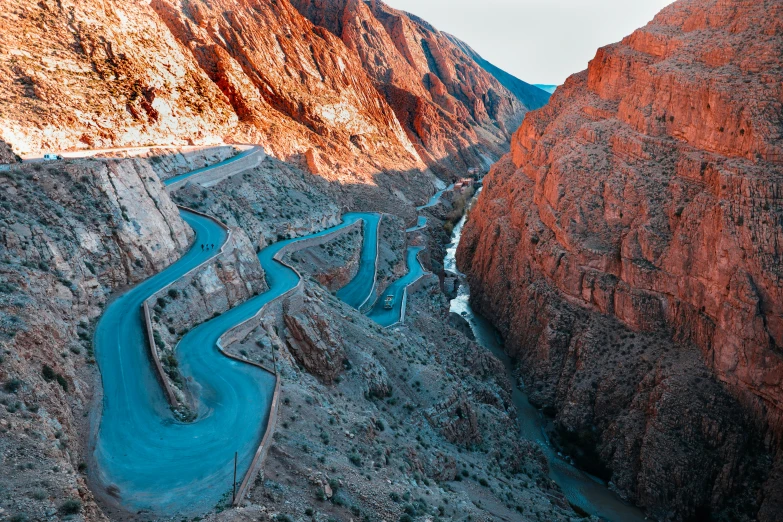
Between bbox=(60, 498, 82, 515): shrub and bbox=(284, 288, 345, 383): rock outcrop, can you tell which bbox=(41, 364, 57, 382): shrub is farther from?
bbox=(284, 288, 345, 383): rock outcrop

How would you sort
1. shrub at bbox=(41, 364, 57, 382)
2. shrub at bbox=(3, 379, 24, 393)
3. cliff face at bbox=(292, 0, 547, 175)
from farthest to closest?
cliff face at bbox=(292, 0, 547, 175)
shrub at bbox=(41, 364, 57, 382)
shrub at bbox=(3, 379, 24, 393)

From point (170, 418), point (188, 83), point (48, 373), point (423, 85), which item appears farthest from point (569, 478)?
point (423, 85)

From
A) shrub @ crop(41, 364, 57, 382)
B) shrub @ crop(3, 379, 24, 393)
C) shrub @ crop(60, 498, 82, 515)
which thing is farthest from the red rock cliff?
shrub @ crop(60, 498, 82, 515)

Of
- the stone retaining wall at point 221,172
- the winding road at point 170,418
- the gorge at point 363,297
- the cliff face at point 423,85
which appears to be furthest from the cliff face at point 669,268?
the cliff face at point 423,85

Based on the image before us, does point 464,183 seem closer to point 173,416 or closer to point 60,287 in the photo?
point 60,287

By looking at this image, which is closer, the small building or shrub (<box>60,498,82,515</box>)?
shrub (<box>60,498,82,515</box>)

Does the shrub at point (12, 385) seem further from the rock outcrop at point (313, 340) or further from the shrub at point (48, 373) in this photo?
the rock outcrop at point (313, 340)
